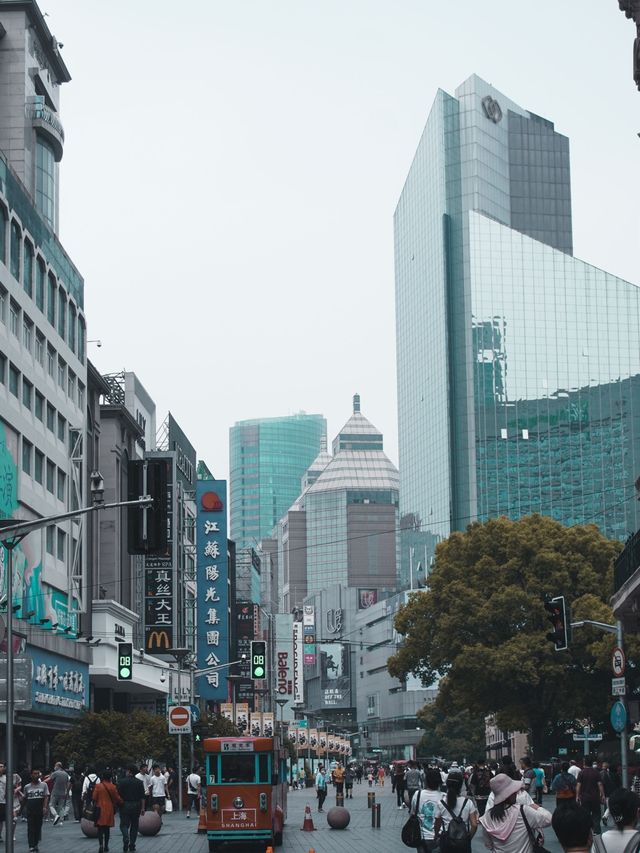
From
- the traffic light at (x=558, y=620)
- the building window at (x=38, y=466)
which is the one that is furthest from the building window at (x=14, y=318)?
the traffic light at (x=558, y=620)

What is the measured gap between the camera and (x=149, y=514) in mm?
21594

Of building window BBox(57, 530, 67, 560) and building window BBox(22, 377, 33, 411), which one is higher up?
building window BBox(22, 377, 33, 411)

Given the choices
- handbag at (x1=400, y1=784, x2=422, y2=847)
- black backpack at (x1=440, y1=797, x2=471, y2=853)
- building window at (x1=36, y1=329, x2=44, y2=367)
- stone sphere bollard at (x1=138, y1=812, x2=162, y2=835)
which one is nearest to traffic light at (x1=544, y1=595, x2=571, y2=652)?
stone sphere bollard at (x1=138, y1=812, x2=162, y2=835)

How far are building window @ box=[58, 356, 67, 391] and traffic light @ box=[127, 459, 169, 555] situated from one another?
50.6m

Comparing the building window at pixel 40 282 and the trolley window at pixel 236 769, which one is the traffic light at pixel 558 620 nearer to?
the trolley window at pixel 236 769

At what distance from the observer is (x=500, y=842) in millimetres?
14680

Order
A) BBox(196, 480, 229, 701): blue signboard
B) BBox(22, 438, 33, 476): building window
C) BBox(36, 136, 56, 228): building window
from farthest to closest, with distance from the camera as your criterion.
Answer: BBox(196, 480, 229, 701): blue signboard, BBox(36, 136, 56, 228): building window, BBox(22, 438, 33, 476): building window

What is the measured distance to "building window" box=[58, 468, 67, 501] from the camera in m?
70.8

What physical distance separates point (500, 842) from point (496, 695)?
54.0m

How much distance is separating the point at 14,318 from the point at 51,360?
7.83 metres

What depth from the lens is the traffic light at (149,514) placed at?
850 inches

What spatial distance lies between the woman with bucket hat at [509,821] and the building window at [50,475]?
5522 centimetres

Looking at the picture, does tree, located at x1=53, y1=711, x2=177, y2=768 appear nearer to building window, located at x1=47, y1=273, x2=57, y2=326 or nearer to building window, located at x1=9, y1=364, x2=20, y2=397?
building window, located at x1=9, y1=364, x2=20, y2=397

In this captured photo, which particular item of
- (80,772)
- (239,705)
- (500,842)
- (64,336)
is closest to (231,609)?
(239,705)
